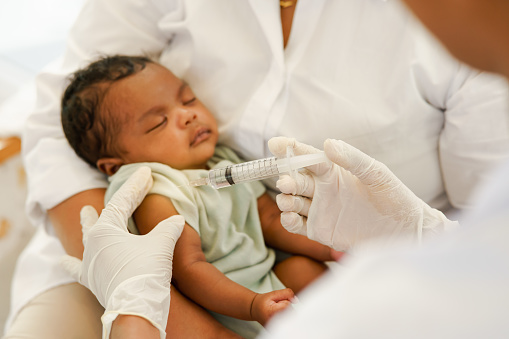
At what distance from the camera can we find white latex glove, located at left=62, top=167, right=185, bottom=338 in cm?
75

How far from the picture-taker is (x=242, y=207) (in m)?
1.06

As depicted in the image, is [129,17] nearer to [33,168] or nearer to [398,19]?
[33,168]

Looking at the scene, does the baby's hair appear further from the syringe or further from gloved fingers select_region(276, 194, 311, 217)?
gloved fingers select_region(276, 194, 311, 217)

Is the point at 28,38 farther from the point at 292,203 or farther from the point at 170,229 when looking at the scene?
the point at 292,203

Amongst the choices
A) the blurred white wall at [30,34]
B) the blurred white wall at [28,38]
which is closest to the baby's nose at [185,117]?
the blurred white wall at [28,38]

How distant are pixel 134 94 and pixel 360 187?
0.60 metres

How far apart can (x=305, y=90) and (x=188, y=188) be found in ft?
1.13

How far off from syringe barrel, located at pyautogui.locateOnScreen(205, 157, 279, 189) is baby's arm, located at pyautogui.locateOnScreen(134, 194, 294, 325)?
0.14m

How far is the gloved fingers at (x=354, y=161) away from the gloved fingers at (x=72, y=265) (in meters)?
0.61

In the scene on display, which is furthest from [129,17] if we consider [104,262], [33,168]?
[104,262]

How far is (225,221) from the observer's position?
1030mm

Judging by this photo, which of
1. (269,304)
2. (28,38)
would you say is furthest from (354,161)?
(28,38)

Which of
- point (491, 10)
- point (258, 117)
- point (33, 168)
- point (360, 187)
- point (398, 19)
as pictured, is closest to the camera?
point (491, 10)

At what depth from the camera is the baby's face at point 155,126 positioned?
1112 mm
